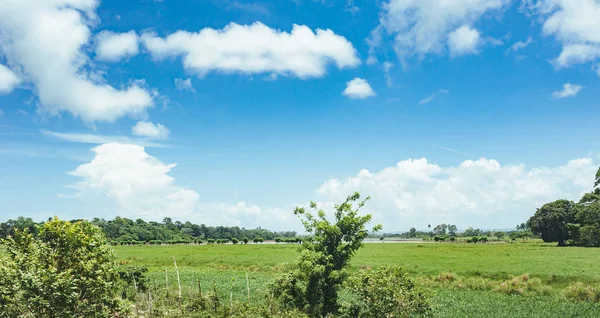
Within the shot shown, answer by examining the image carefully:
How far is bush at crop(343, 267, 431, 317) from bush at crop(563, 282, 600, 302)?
17095 millimetres

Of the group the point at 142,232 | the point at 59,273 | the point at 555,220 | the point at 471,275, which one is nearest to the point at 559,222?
the point at 555,220

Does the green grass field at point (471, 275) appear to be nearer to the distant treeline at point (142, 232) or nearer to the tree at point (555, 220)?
the tree at point (555, 220)

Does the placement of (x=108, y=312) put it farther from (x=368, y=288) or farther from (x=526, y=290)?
(x=526, y=290)

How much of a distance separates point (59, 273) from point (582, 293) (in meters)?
31.2

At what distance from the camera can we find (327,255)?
19172 mm

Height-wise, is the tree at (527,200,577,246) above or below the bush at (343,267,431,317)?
above

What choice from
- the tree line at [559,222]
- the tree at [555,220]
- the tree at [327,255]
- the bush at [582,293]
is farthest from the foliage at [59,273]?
the tree at [555,220]

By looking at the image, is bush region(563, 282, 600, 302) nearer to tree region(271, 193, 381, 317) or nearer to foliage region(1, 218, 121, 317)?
tree region(271, 193, 381, 317)

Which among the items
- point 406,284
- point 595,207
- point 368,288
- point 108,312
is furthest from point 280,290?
point 595,207

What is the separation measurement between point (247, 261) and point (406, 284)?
38.0 metres

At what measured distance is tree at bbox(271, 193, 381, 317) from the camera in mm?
19062

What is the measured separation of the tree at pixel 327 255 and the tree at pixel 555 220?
67872 mm

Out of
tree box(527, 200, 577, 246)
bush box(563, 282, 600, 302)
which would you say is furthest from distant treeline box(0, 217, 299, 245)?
bush box(563, 282, 600, 302)

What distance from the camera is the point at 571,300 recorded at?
90.0ft
